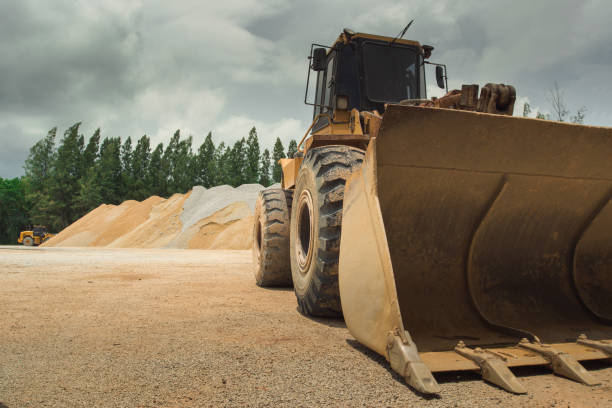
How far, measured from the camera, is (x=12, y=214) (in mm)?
59156

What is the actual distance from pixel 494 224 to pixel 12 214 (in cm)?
7063

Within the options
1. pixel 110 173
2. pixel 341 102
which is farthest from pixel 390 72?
pixel 110 173

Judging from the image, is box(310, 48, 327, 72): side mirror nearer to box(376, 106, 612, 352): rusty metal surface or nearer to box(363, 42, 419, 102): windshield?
box(363, 42, 419, 102): windshield

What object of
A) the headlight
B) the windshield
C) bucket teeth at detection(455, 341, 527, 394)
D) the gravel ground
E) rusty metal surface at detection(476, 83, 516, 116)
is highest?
the windshield

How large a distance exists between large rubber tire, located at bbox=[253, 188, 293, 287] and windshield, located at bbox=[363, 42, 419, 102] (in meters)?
1.66

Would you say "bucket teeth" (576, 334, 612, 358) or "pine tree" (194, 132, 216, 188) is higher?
"pine tree" (194, 132, 216, 188)

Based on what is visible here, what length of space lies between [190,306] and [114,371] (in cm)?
182

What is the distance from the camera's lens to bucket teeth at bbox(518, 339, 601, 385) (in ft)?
6.05

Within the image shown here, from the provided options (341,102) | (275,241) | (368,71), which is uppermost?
(368,71)

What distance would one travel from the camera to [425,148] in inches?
95.8

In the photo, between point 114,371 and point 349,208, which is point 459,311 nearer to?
point 349,208

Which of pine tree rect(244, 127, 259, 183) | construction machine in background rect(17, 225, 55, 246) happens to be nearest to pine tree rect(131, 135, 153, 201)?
pine tree rect(244, 127, 259, 183)

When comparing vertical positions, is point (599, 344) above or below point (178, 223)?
below

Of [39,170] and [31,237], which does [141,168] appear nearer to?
[39,170]
